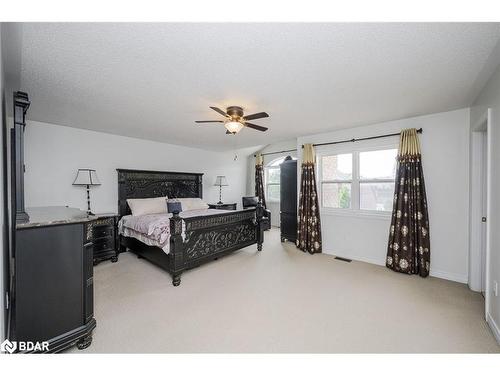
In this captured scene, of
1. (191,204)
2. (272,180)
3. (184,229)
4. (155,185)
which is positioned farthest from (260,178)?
(184,229)

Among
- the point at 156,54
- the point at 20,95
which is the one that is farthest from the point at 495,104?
the point at 20,95

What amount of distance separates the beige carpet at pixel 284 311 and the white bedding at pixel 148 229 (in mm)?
463

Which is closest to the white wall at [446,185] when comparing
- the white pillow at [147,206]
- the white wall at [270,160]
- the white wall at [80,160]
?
the white wall at [270,160]

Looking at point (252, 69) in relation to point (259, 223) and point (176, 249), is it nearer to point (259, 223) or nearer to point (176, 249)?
point (176, 249)

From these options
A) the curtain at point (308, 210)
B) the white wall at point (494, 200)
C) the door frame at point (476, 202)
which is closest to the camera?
the white wall at point (494, 200)

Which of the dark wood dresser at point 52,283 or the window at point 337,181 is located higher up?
the window at point 337,181

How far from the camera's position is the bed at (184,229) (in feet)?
9.35

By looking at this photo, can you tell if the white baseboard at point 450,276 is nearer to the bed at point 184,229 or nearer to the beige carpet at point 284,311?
the beige carpet at point 284,311

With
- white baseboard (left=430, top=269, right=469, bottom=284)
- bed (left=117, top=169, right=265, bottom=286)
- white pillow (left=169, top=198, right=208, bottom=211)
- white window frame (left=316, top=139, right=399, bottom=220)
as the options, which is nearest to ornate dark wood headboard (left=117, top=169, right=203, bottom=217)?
bed (left=117, top=169, right=265, bottom=286)

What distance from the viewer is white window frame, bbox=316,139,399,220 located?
3.45 m

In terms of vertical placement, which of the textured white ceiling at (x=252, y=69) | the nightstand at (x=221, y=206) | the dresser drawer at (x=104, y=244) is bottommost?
the dresser drawer at (x=104, y=244)

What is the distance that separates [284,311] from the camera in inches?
84.5

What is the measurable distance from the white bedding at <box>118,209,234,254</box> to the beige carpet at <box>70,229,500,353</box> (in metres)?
0.46
